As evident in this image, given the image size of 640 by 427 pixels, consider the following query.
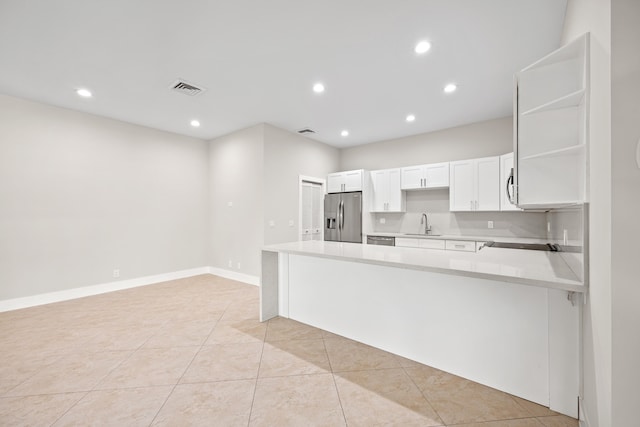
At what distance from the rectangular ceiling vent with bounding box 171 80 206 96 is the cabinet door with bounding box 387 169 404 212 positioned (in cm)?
369

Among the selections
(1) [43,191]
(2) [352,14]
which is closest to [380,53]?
(2) [352,14]

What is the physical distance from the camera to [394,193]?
213 inches

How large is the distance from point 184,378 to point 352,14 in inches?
126

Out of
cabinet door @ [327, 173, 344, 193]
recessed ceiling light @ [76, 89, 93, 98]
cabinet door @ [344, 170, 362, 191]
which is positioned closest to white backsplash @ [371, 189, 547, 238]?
cabinet door @ [344, 170, 362, 191]

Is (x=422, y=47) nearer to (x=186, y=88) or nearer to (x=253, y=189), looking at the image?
(x=186, y=88)

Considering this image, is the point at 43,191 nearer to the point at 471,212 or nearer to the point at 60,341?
the point at 60,341

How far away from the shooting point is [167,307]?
3.67m

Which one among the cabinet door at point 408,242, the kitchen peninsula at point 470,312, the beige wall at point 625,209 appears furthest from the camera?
the cabinet door at point 408,242

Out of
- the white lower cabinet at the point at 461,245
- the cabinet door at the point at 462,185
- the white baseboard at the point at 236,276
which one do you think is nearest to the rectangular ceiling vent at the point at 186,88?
the white baseboard at the point at 236,276

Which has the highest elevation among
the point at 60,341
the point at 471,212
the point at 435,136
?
the point at 435,136

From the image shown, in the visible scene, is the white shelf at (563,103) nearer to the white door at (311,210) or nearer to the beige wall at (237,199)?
the beige wall at (237,199)

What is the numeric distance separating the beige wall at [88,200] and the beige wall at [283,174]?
1.92m

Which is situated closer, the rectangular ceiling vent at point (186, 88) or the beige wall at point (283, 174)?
the rectangular ceiling vent at point (186, 88)

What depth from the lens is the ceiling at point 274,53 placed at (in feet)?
6.97
